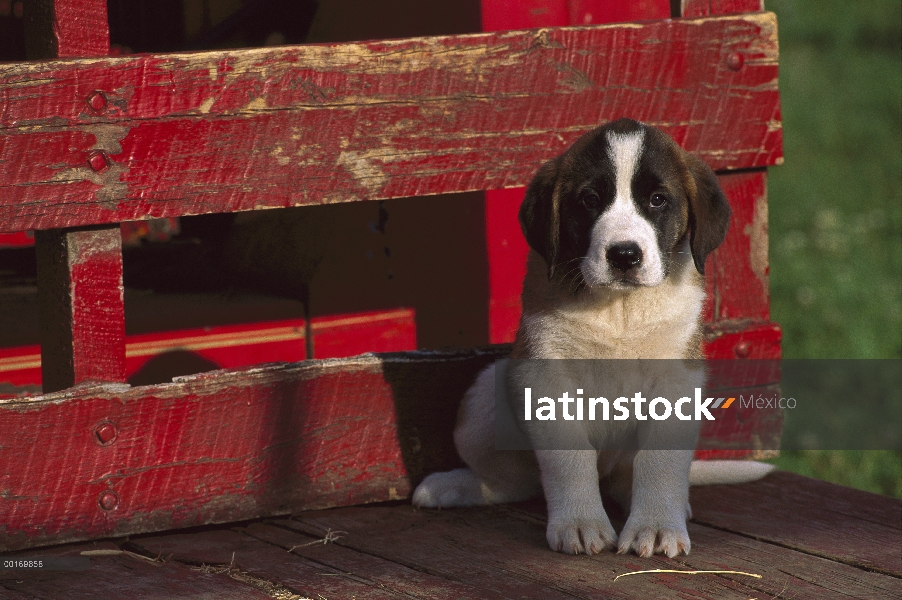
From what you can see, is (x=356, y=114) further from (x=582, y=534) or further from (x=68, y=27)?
(x=582, y=534)

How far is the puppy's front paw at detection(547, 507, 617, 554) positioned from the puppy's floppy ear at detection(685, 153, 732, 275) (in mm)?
820

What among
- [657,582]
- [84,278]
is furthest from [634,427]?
[84,278]

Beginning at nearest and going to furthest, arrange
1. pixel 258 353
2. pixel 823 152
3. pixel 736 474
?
1. pixel 736 474
2. pixel 258 353
3. pixel 823 152

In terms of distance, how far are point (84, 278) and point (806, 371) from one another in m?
6.14

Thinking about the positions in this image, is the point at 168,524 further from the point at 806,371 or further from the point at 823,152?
the point at 823,152

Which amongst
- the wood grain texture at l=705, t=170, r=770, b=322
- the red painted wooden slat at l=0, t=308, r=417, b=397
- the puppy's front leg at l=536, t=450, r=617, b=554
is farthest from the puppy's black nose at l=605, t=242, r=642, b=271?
the red painted wooden slat at l=0, t=308, r=417, b=397

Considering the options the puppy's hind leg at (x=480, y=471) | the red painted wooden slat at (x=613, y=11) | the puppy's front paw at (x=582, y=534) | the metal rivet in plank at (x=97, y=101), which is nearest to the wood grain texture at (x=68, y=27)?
the metal rivet in plank at (x=97, y=101)

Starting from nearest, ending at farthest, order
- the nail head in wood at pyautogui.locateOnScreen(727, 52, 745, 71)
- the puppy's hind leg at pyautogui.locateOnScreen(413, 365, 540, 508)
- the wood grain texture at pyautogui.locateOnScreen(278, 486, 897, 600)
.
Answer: the wood grain texture at pyautogui.locateOnScreen(278, 486, 897, 600), the puppy's hind leg at pyautogui.locateOnScreen(413, 365, 540, 508), the nail head in wood at pyautogui.locateOnScreen(727, 52, 745, 71)

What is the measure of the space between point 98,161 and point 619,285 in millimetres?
1547

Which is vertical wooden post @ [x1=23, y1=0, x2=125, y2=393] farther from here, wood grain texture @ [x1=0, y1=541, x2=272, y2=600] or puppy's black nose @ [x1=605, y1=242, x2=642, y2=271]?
puppy's black nose @ [x1=605, y1=242, x2=642, y2=271]

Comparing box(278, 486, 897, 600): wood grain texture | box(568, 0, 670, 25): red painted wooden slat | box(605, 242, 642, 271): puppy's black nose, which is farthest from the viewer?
box(568, 0, 670, 25): red painted wooden slat

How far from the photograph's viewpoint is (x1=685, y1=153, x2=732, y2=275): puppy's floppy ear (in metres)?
3.63

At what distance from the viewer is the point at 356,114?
12.4 feet

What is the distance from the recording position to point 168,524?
12.2 feet
